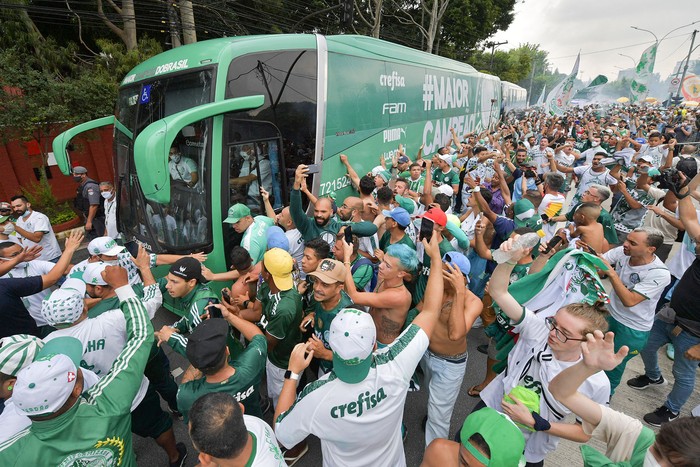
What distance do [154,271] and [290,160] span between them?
237cm

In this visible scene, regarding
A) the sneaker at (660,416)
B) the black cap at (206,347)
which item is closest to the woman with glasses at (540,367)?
the black cap at (206,347)

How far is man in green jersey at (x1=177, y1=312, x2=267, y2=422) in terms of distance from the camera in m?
1.89

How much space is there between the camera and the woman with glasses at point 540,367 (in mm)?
1894

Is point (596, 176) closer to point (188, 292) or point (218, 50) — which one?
point (218, 50)

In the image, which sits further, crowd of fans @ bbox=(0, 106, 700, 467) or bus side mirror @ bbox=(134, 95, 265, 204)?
bus side mirror @ bbox=(134, 95, 265, 204)

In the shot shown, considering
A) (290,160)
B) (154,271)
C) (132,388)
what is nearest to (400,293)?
(132,388)

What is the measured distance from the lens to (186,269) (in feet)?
9.21

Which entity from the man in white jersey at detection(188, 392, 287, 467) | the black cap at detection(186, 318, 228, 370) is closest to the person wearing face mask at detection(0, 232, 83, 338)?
the black cap at detection(186, 318, 228, 370)

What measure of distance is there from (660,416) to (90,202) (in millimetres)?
9150

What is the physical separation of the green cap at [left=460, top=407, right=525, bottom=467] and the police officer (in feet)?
25.5

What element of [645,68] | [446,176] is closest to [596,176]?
[446,176]

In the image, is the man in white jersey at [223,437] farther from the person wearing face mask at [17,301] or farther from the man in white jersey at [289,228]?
the man in white jersey at [289,228]

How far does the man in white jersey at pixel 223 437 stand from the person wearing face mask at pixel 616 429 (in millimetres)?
1453

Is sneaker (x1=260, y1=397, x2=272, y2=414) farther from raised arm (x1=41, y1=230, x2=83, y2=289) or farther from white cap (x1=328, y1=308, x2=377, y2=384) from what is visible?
raised arm (x1=41, y1=230, x2=83, y2=289)
